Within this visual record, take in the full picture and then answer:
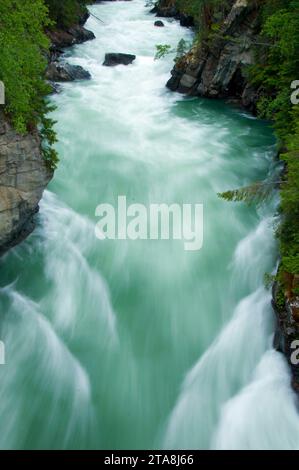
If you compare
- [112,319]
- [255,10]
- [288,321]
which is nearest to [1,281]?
[112,319]

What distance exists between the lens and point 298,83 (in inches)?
415

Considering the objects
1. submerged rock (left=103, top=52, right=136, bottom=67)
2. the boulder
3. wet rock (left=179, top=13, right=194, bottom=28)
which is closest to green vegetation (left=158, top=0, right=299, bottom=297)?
submerged rock (left=103, top=52, right=136, bottom=67)

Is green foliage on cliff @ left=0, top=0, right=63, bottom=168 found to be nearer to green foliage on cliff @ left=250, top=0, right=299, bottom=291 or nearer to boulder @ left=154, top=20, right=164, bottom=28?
green foliage on cliff @ left=250, top=0, right=299, bottom=291

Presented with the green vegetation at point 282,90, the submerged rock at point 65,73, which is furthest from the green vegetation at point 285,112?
the submerged rock at point 65,73

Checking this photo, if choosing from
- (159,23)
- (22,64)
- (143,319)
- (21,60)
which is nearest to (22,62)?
(21,60)

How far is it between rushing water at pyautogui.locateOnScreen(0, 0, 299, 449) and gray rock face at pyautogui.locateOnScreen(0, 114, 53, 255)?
1.39 meters

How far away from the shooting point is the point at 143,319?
347 inches

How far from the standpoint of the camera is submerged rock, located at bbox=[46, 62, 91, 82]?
18906 mm

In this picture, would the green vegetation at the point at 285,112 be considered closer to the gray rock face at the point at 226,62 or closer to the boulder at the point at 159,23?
the gray rock face at the point at 226,62

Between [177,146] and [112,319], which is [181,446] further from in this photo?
[177,146]

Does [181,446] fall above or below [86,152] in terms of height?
below

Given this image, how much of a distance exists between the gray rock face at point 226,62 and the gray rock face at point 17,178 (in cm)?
961

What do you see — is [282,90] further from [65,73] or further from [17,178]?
[65,73]
